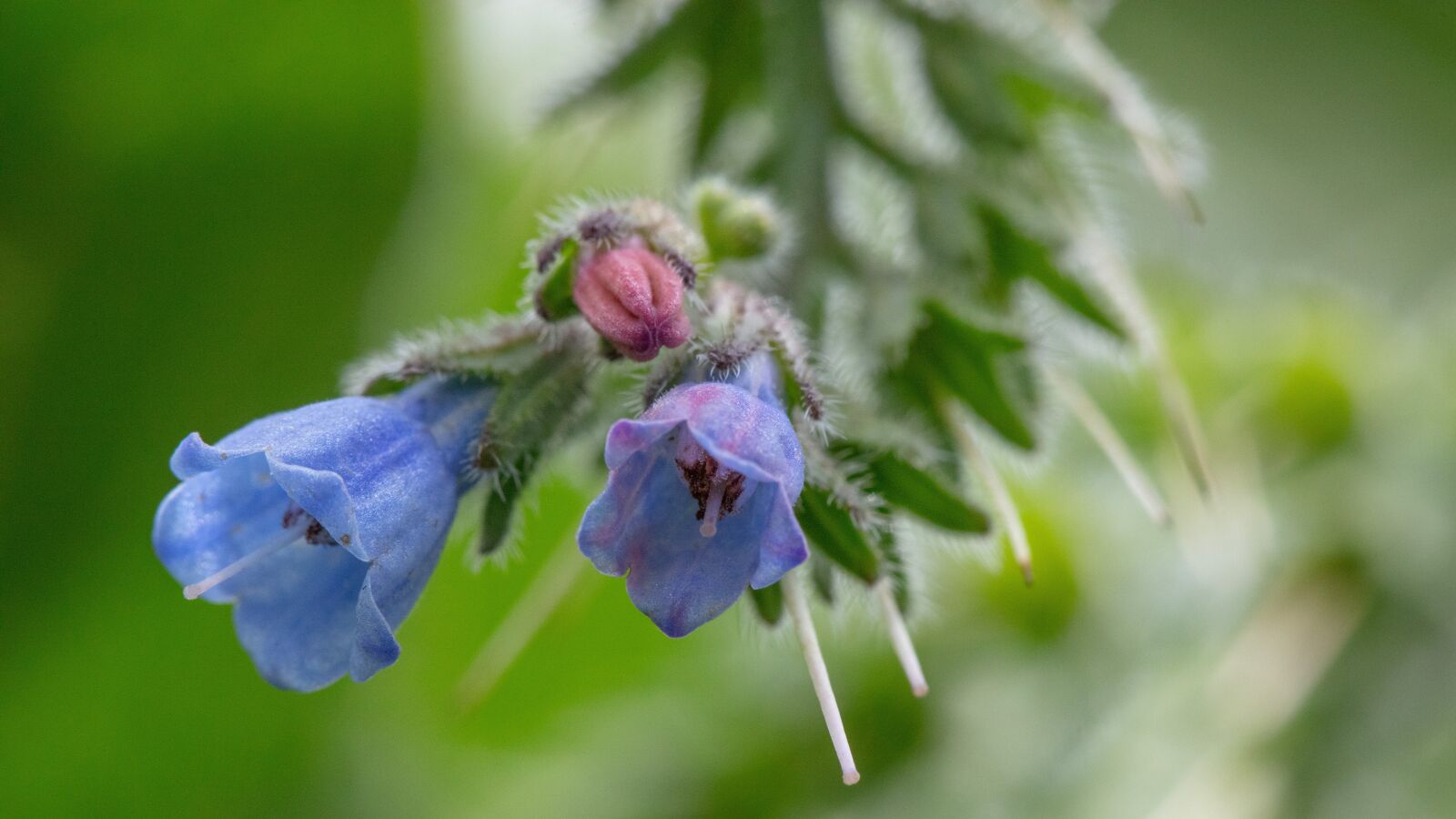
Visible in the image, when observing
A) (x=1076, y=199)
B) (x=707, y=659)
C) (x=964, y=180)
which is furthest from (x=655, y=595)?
(x=707, y=659)

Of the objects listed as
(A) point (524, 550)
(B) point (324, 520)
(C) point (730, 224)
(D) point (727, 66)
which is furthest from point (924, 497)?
(A) point (524, 550)

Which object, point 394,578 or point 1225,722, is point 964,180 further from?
point 1225,722

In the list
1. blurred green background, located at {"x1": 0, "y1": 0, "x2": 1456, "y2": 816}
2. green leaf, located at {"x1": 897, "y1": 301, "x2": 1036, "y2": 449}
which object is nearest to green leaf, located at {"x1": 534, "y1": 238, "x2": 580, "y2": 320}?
green leaf, located at {"x1": 897, "y1": 301, "x2": 1036, "y2": 449}

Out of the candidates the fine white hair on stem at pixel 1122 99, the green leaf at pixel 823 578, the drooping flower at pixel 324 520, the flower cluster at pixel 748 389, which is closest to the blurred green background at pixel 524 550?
the flower cluster at pixel 748 389

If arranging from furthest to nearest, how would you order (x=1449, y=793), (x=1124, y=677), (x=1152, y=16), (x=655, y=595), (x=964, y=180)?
(x=1152, y=16) → (x=1124, y=677) → (x=1449, y=793) → (x=964, y=180) → (x=655, y=595)

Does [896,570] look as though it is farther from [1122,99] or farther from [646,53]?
[646,53]

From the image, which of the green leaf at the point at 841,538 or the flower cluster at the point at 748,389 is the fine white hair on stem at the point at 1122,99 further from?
the green leaf at the point at 841,538
